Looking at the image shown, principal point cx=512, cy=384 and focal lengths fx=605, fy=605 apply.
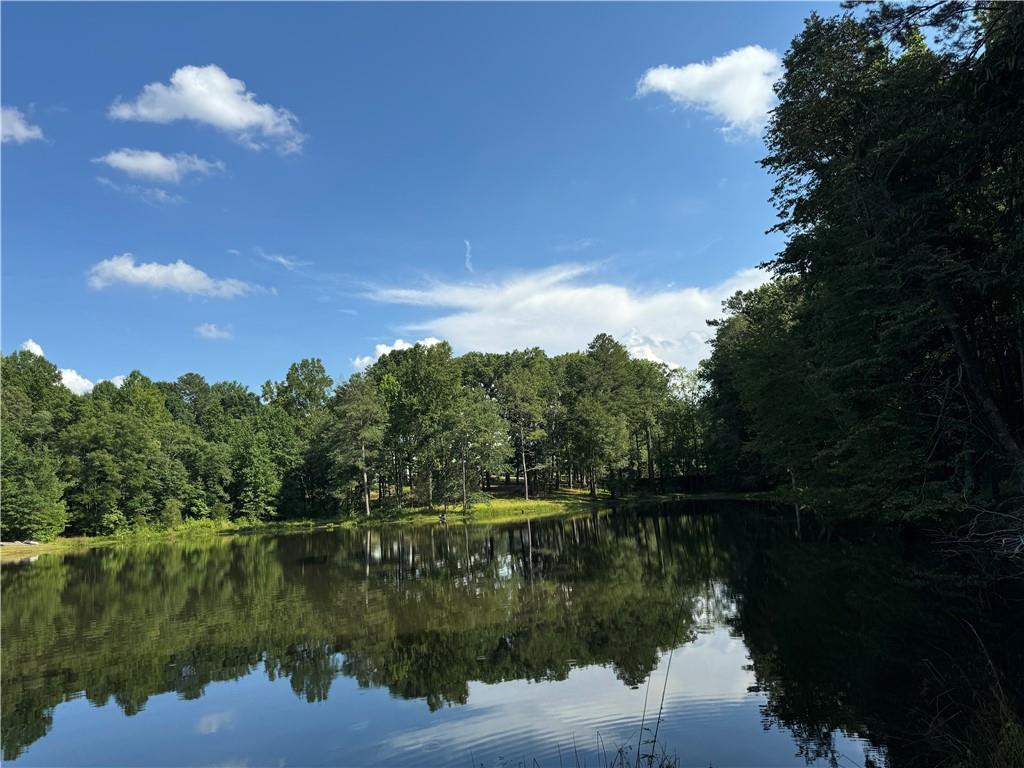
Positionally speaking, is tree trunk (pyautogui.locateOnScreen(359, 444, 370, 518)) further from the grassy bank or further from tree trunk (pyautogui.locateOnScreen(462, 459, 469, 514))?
tree trunk (pyautogui.locateOnScreen(462, 459, 469, 514))

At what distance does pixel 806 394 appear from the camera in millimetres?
25734

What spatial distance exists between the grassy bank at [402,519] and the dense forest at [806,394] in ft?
6.10

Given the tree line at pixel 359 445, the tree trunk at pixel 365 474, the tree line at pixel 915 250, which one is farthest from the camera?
the tree trunk at pixel 365 474

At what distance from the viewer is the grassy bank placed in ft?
174

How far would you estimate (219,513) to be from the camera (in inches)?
2467

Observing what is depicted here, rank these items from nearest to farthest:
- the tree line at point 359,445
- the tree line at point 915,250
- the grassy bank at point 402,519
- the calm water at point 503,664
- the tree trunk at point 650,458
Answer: the calm water at point 503,664 < the tree line at point 915,250 < the grassy bank at point 402,519 < the tree line at point 359,445 < the tree trunk at point 650,458

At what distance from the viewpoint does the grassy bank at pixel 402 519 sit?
53031 millimetres

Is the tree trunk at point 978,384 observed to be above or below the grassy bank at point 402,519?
above

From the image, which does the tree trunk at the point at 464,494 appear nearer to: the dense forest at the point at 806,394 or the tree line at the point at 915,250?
the dense forest at the point at 806,394

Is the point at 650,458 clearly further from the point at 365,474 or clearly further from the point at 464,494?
the point at 365,474

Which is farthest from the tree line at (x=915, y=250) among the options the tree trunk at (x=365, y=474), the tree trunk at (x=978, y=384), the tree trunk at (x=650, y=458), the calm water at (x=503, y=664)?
the tree trunk at (x=650, y=458)

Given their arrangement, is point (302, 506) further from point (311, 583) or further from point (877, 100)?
point (877, 100)

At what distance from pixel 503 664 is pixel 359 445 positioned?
5098cm

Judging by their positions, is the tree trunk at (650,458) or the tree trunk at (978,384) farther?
the tree trunk at (650,458)
